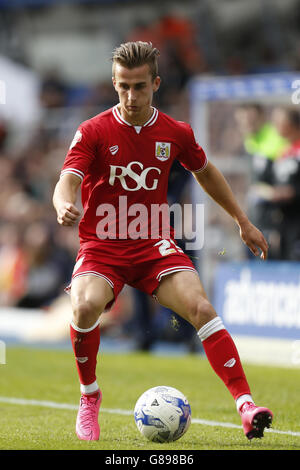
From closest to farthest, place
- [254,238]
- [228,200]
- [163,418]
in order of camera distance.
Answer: [163,418], [254,238], [228,200]

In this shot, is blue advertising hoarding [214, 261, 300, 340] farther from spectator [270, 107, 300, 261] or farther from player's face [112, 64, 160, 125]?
player's face [112, 64, 160, 125]

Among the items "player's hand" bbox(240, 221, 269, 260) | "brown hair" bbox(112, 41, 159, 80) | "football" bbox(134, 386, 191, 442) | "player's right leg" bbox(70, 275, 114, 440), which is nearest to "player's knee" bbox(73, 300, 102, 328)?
"player's right leg" bbox(70, 275, 114, 440)

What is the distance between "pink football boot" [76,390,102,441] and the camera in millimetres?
5320

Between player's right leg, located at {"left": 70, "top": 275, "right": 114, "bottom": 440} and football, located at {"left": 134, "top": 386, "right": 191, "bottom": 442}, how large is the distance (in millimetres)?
302

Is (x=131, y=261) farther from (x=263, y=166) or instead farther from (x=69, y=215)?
(x=263, y=166)

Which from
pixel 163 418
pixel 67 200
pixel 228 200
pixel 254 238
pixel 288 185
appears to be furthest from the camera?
pixel 288 185

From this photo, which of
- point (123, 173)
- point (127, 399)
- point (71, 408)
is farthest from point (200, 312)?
point (127, 399)

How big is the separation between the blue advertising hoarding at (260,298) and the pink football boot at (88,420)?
474 centimetres

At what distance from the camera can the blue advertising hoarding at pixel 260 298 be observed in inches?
391

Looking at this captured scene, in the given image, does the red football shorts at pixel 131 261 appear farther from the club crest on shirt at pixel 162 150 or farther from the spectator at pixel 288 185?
the spectator at pixel 288 185

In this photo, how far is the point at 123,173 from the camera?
545cm

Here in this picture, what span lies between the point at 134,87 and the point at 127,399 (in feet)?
9.91

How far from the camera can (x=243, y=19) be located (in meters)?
18.4

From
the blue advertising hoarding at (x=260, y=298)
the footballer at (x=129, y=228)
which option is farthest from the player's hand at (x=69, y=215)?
the blue advertising hoarding at (x=260, y=298)
